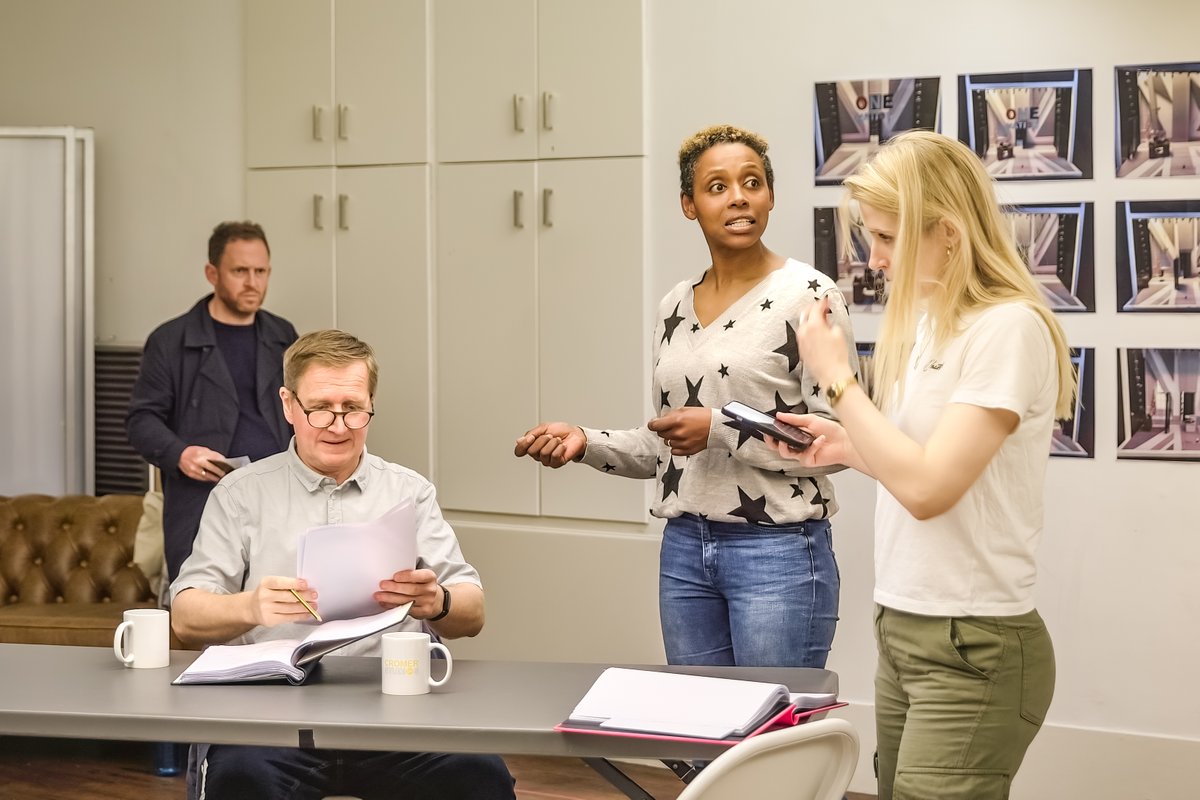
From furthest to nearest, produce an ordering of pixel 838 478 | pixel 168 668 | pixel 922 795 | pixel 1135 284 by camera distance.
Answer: pixel 838 478, pixel 1135 284, pixel 168 668, pixel 922 795

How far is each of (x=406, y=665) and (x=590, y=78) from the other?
2708 mm

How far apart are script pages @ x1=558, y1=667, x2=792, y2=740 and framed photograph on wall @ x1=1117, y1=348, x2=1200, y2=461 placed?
2173mm

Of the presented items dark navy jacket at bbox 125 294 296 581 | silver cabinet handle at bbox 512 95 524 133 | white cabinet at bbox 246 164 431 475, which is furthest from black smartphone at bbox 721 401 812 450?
white cabinet at bbox 246 164 431 475

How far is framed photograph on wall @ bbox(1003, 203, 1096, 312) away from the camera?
3.81 m

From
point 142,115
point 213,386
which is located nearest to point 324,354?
point 213,386

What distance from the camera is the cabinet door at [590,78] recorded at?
14.0ft

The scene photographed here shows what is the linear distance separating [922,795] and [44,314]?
165 inches

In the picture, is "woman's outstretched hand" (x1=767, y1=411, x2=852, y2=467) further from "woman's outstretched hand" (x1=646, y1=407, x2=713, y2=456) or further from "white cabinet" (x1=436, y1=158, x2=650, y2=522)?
"white cabinet" (x1=436, y1=158, x2=650, y2=522)

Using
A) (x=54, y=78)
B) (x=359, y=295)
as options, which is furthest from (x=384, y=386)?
(x=54, y=78)

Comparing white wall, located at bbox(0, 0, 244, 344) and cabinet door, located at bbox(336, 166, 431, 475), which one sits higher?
white wall, located at bbox(0, 0, 244, 344)

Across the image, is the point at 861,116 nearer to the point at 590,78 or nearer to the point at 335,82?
the point at 590,78

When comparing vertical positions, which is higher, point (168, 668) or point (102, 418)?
point (102, 418)

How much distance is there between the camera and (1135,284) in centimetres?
376

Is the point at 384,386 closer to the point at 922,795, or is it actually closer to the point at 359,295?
the point at 359,295
